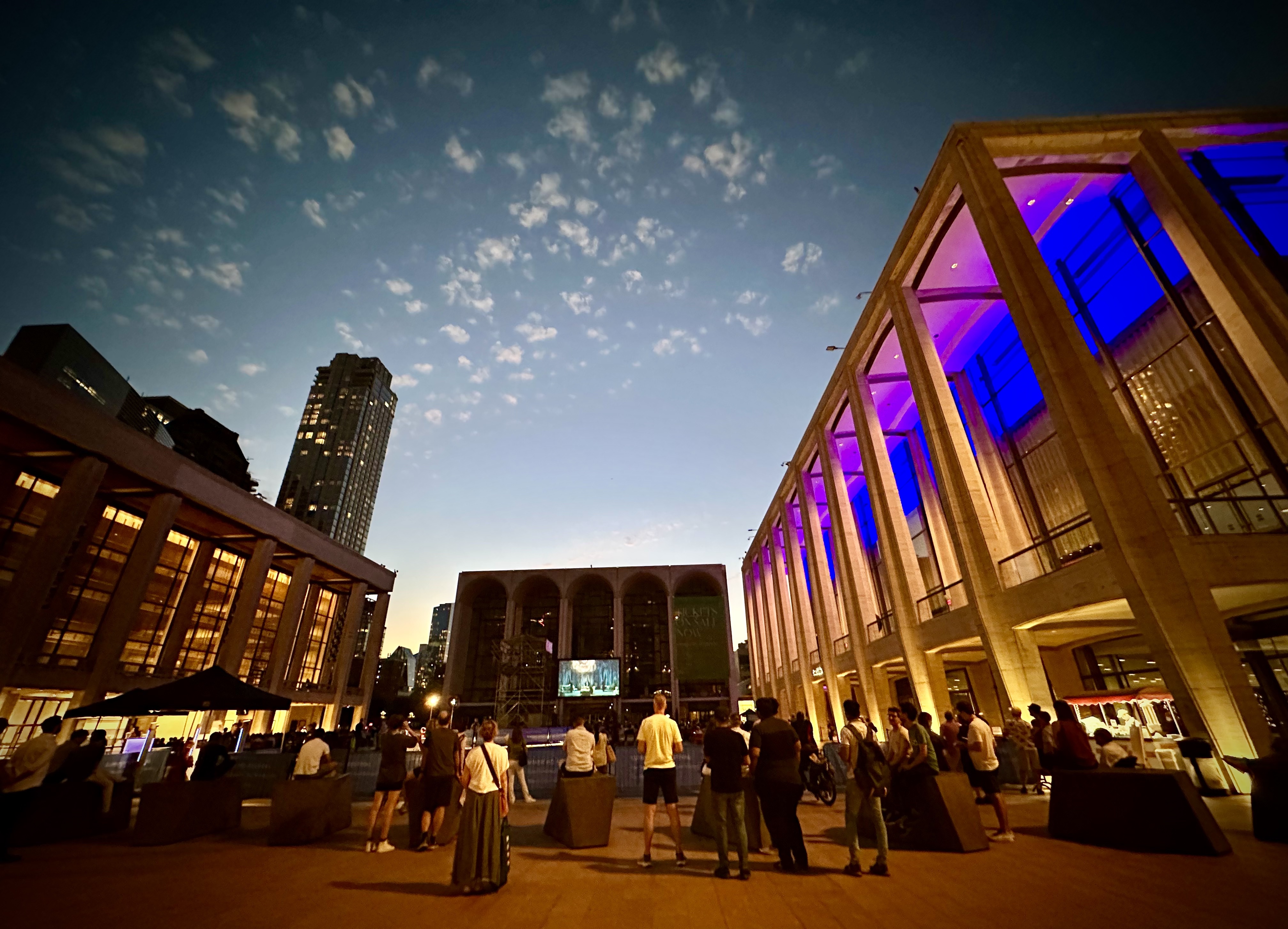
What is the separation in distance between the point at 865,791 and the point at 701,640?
3640 cm

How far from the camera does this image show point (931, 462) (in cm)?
1443

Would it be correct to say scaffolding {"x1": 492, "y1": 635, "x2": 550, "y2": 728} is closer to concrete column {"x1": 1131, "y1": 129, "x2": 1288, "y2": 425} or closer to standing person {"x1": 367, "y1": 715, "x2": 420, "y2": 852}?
standing person {"x1": 367, "y1": 715, "x2": 420, "y2": 852}

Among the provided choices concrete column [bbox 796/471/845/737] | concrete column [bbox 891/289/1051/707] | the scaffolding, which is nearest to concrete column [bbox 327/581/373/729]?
the scaffolding

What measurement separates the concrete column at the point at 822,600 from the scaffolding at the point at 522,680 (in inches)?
703

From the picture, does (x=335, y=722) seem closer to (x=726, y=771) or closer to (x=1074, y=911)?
(x=726, y=771)

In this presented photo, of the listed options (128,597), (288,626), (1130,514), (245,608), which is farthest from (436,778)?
(288,626)

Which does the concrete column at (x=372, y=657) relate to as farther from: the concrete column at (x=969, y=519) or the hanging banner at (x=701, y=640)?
the concrete column at (x=969, y=519)

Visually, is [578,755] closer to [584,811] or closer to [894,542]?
[584,811]

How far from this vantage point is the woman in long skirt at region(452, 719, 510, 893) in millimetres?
4480

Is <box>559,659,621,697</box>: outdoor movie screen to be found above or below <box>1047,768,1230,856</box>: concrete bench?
above

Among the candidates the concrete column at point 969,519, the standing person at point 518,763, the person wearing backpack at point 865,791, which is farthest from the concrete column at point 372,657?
the person wearing backpack at point 865,791

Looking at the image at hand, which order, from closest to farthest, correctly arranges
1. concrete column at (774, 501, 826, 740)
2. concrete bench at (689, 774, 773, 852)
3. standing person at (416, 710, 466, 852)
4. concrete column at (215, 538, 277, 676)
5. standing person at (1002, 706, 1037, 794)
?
concrete bench at (689, 774, 773, 852) < standing person at (416, 710, 466, 852) < standing person at (1002, 706, 1037, 794) < concrete column at (215, 538, 277, 676) < concrete column at (774, 501, 826, 740)

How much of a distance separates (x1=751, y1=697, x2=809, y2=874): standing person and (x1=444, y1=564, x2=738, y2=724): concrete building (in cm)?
3382

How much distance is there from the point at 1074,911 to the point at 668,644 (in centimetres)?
4127
